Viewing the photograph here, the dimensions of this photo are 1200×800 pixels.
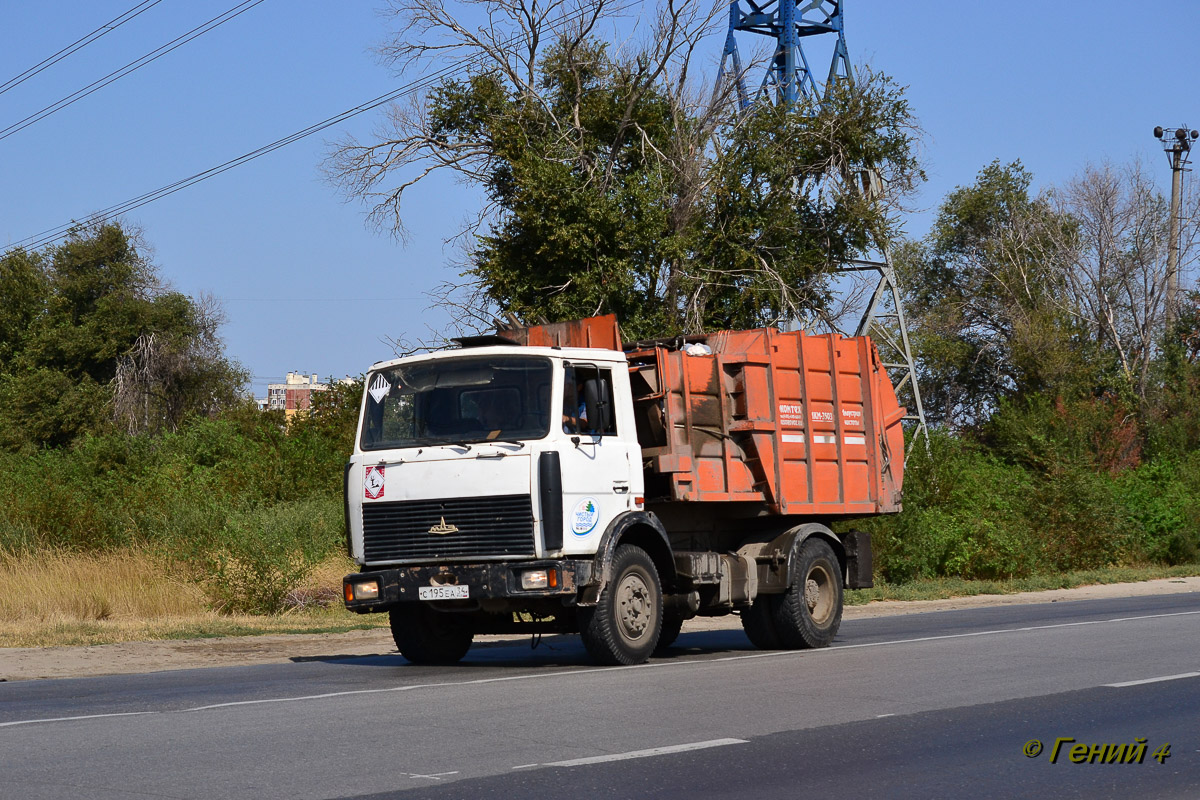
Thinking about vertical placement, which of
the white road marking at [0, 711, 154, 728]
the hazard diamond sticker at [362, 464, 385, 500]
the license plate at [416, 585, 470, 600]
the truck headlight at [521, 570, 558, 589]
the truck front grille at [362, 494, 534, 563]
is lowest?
the white road marking at [0, 711, 154, 728]

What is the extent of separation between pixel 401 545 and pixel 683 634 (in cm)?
660

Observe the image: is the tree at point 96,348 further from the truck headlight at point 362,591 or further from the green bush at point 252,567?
the truck headlight at point 362,591

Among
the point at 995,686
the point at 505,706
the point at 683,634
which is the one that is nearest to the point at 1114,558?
the point at 683,634

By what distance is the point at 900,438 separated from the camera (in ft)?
51.4

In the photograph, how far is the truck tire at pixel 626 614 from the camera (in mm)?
11734

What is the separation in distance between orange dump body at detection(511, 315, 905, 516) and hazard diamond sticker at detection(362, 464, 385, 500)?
8.15 feet

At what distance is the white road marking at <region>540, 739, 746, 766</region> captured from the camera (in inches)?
276

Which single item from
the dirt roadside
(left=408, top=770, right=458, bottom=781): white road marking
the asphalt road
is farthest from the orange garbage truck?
(left=408, top=770, right=458, bottom=781): white road marking

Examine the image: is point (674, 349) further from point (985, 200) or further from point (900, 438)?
point (985, 200)

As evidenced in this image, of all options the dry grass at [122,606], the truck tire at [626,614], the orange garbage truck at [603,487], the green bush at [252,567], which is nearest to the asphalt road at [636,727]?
the truck tire at [626,614]

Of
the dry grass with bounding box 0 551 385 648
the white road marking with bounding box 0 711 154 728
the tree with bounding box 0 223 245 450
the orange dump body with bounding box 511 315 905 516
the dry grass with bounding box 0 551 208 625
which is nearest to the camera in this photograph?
the white road marking with bounding box 0 711 154 728

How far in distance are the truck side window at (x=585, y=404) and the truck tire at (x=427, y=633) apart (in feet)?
8.24

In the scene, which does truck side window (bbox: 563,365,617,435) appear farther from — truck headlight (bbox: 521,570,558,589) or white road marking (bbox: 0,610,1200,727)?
white road marking (bbox: 0,610,1200,727)

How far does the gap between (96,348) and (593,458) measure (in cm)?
3775
